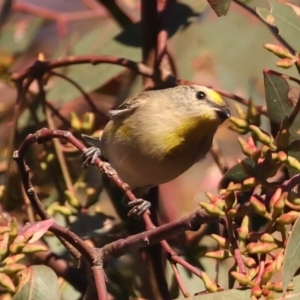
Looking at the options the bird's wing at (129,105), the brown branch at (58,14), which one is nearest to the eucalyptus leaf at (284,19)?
the bird's wing at (129,105)

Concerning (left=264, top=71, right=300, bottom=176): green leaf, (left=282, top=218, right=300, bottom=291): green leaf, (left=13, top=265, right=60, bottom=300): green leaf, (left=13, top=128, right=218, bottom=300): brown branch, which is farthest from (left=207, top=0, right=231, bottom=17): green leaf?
(left=13, top=265, right=60, bottom=300): green leaf

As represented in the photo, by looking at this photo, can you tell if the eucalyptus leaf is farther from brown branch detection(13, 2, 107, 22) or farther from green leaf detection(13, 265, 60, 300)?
brown branch detection(13, 2, 107, 22)

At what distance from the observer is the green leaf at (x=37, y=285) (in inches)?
56.7

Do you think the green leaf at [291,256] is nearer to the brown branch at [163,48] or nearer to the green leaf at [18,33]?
the brown branch at [163,48]

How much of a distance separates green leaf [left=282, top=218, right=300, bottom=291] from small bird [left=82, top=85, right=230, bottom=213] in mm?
934

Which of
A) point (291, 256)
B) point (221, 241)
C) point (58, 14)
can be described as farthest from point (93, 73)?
point (291, 256)

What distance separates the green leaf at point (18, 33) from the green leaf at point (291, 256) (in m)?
1.65

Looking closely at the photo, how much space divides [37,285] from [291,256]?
54 cm

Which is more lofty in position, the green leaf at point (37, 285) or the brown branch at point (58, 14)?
the brown branch at point (58, 14)

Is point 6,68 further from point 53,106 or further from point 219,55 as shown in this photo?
point 219,55

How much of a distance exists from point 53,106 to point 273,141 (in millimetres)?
1015

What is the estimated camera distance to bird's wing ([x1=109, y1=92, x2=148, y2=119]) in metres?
2.30

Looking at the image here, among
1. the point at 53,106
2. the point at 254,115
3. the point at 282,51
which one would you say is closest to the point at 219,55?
the point at 53,106

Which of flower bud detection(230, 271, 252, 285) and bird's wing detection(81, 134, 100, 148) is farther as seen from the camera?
bird's wing detection(81, 134, 100, 148)
